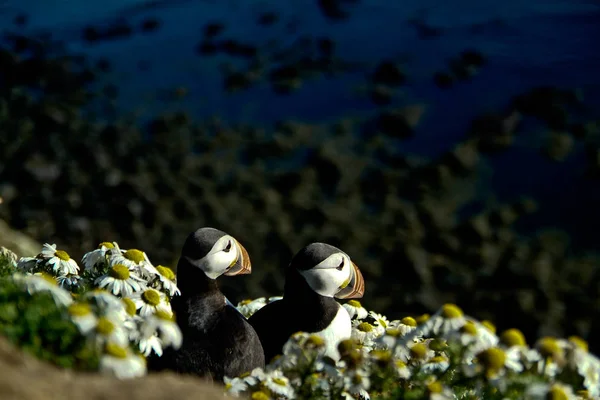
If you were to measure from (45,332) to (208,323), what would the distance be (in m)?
1.15

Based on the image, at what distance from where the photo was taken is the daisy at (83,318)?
239 centimetres

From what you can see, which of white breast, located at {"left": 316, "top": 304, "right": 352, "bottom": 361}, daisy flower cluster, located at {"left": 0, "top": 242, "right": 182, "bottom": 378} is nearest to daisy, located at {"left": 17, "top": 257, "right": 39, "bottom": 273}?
daisy flower cluster, located at {"left": 0, "top": 242, "right": 182, "bottom": 378}

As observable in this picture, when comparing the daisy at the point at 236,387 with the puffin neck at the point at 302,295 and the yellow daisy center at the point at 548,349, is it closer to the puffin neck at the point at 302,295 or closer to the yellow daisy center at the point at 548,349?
the puffin neck at the point at 302,295

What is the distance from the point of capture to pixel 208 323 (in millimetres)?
3549

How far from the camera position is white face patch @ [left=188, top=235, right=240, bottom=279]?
360 cm

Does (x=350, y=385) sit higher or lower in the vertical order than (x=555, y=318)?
higher

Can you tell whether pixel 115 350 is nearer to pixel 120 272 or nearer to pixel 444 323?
pixel 444 323

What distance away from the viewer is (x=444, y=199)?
27.5 feet

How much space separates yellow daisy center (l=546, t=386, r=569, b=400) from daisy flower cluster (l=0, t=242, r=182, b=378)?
3.99 ft

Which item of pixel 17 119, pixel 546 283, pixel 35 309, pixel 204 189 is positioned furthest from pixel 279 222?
pixel 35 309

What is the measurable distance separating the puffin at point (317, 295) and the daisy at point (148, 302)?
1.97ft

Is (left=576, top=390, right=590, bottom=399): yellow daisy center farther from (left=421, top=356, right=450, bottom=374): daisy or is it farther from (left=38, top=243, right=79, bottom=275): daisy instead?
(left=38, top=243, right=79, bottom=275): daisy

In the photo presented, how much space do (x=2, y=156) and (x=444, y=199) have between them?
5615 mm

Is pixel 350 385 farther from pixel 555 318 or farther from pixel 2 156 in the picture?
pixel 2 156
